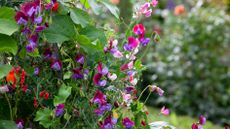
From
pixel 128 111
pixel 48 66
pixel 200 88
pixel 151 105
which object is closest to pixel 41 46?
pixel 48 66

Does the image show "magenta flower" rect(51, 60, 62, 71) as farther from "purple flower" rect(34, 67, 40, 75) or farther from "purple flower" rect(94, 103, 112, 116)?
"purple flower" rect(94, 103, 112, 116)

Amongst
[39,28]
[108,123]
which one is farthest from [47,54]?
[108,123]

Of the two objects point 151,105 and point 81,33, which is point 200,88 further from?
point 81,33

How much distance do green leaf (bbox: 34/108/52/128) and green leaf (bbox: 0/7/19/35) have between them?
0.84ft

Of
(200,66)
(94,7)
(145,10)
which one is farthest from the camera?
(200,66)

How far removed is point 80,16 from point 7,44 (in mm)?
256

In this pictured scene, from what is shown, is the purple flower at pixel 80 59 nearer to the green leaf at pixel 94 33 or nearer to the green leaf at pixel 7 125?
the green leaf at pixel 94 33

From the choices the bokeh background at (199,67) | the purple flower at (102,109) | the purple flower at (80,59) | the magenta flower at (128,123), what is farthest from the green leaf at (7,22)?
the bokeh background at (199,67)

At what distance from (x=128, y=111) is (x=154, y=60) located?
17.8 feet

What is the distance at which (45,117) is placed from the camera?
1.47m

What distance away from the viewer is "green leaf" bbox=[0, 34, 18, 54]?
1.39m

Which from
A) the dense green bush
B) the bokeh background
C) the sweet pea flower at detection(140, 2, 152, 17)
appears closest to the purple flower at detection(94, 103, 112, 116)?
the sweet pea flower at detection(140, 2, 152, 17)

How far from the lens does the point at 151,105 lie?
715 centimetres

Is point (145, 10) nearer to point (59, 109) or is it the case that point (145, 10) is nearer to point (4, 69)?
point (59, 109)
